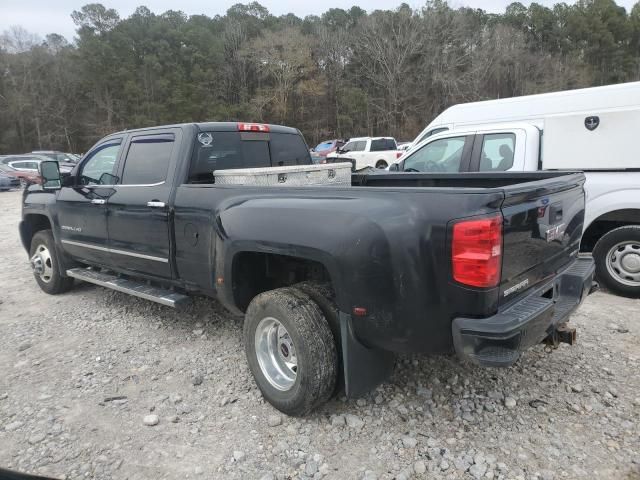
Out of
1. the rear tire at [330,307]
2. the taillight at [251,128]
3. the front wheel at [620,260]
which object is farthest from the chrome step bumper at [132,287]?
the front wheel at [620,260]

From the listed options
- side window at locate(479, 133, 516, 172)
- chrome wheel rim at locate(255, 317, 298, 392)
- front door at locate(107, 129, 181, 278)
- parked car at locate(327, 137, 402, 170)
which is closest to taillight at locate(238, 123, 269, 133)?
front door at locate(107, 129, 181, 278)

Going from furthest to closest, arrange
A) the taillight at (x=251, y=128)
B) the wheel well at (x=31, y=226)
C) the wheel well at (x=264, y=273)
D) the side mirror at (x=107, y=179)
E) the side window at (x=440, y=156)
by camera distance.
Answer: the side window at (x=440, y=156)
the wheel well at (x=31, y=226)
the side mirror at (x=107, y=179)
the taillight at (x=251, y=128)
the wheel well at (x=264, y=273)

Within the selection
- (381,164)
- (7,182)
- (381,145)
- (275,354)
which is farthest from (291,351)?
(7,182)

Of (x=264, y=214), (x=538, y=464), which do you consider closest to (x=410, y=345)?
(x=538, y=464)

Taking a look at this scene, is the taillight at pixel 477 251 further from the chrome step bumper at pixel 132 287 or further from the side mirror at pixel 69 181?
the side mirror at pixel 69 181

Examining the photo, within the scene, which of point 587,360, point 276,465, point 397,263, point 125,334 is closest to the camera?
point 397,263

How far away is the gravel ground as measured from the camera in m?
2.52

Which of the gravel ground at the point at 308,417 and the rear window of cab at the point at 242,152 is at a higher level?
the rear window of cab at the point at 242,152

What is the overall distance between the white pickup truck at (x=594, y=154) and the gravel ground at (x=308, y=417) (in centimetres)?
89

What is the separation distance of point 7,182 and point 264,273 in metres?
23.8

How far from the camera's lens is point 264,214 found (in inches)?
115

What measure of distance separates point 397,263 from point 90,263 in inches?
153

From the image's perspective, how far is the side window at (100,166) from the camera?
4.62m

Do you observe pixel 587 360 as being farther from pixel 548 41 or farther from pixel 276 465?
pixel 548 41
